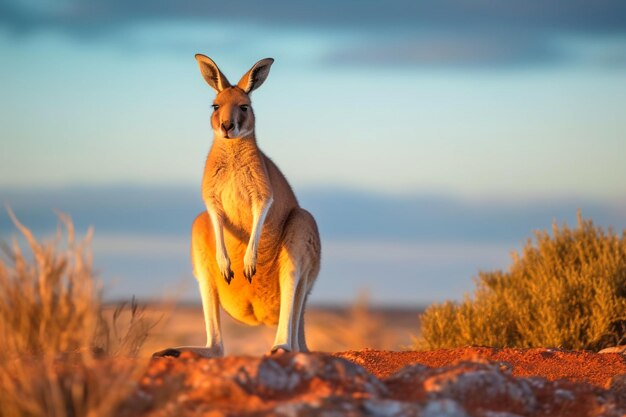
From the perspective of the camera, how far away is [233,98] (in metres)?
9.37

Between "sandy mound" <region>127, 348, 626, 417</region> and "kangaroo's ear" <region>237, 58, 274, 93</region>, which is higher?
"kangaroo's ear" <region>237, 58, 274, 93</region>

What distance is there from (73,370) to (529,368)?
498cm

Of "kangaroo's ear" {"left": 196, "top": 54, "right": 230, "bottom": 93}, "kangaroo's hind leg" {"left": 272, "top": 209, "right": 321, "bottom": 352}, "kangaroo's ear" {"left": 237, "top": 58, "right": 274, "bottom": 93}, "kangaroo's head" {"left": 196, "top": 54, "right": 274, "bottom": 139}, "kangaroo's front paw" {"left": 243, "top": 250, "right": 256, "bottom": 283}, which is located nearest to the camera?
"kangaroo's front paw" {"left": 243, "top": 250, "right": 256, "bottom": 283}

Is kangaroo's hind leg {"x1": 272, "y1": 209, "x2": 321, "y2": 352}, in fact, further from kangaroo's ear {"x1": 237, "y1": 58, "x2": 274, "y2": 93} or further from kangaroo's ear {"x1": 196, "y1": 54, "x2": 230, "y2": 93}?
kangaroo's ear {"x1": 196, "y1": 54, "x2": 230, "y2": 93}

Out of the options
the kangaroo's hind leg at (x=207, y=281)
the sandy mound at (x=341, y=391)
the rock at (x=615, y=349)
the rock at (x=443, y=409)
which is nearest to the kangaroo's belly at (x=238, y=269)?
the kangaroo's hind leg at (x=207, y=281)

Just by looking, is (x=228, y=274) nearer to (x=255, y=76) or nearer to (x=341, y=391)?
(x=255, y=76)

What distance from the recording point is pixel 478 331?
40.5 ft

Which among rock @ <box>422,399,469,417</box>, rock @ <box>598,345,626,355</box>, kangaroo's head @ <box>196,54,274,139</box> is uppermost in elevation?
kangaroo's head @ <box>196,54,274,139</box>

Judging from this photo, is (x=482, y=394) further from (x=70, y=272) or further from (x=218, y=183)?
(x=218, y=183)

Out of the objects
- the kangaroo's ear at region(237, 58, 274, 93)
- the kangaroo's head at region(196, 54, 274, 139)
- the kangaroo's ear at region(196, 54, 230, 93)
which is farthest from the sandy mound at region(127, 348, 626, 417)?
the kangaroo's ear at region(196, 54, 230, 93)

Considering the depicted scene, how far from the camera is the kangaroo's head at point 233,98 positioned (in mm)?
9164

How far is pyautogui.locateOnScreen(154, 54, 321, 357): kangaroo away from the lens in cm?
917

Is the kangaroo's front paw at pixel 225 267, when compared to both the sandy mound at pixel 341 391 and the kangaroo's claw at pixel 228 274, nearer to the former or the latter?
the kangaroo's claw at pixel 228 274

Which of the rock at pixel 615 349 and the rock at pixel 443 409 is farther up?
the rock at pixel 615 349
